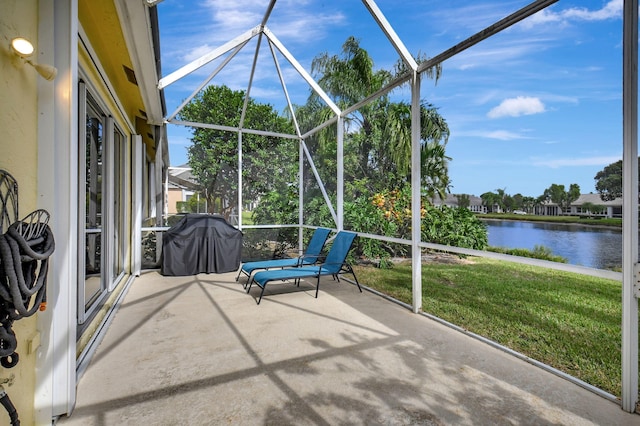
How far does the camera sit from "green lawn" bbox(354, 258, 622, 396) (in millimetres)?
2896

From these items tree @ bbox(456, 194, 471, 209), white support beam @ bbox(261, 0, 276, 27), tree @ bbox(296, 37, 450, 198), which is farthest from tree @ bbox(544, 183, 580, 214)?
white support beam @ bbox(261, 0, 276, 27)

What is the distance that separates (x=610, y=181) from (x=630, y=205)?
35cm

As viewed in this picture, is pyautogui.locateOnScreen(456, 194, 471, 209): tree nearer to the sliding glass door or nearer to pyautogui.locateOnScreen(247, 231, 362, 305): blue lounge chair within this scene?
pyautogui.locateOnScreen(247, 231, 362, 305): blue lounge chair

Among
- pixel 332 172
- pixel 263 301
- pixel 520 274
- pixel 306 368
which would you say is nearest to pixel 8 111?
pixel 306 368

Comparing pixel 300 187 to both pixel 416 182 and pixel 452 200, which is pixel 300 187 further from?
pixel 416 182

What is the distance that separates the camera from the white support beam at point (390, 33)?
355 cm

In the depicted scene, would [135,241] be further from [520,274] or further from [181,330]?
[520,274]

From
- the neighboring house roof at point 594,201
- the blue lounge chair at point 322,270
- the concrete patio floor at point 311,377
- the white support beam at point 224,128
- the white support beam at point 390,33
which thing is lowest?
the concrete patio floor at point 311,377

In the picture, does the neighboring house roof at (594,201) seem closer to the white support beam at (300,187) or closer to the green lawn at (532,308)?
the green lawn at (532,308)

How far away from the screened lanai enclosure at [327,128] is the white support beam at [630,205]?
10cm

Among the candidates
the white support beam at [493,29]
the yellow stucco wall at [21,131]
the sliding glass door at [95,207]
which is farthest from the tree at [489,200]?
the sliding glass door at [95,207]

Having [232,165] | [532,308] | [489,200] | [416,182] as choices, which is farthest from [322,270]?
[232,165]

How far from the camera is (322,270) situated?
464cm

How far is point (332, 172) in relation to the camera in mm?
6969
